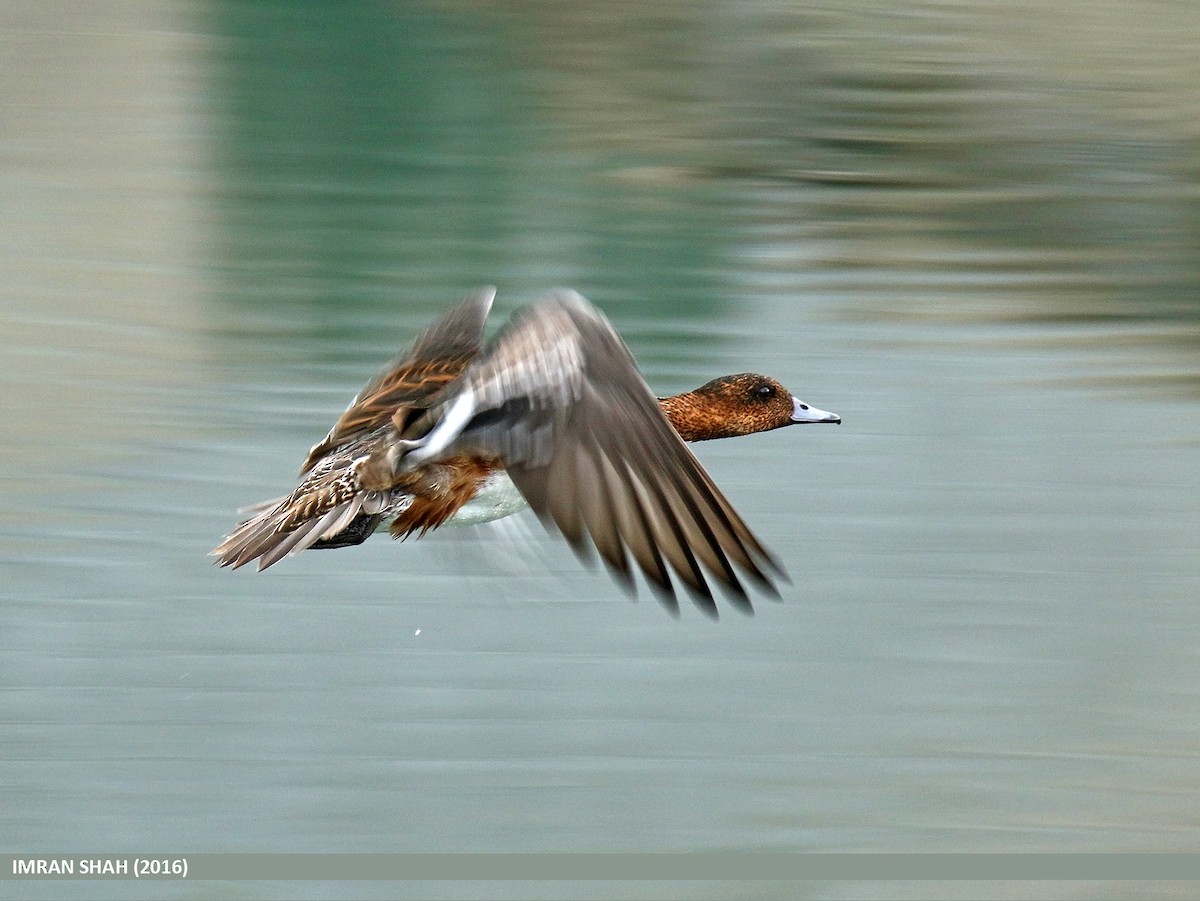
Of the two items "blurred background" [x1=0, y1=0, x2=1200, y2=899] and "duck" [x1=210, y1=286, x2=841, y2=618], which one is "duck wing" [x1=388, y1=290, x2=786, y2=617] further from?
"blurred background" [x1=0, y1=0, x2=1200, y2=899]

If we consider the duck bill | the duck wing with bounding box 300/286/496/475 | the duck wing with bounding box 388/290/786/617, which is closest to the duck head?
the duck bill

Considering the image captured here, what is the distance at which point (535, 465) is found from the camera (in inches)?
110

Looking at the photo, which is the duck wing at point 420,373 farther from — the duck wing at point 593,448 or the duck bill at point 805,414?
the duck bill at point 805,414

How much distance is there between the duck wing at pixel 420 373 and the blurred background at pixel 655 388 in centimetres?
→ 36

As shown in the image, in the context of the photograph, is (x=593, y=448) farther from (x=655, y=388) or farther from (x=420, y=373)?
(x=655, y=388)

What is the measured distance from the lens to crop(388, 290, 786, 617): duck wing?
263 centimetres

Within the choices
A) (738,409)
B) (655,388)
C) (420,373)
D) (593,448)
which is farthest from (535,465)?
(655,388)

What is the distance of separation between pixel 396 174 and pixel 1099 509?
4033 millimetres

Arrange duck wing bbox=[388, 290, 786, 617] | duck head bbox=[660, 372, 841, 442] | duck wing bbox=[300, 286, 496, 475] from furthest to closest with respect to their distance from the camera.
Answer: duck head bbox=[660, 372, 841, 442] < duck wing bbox=[300, 286, 496, 475] < duck wing bbox=[388, 290, 786, 617]

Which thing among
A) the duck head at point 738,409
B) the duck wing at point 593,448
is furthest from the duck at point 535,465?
the duck head at point 738,409

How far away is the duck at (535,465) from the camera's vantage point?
2.65m

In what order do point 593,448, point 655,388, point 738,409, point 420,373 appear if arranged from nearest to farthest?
point 593,448
point 420,373
point 738,409
point 655,388

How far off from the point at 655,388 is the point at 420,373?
217cm

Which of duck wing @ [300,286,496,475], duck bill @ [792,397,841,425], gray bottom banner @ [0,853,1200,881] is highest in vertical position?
duck wing @ [300,286,496,475]
